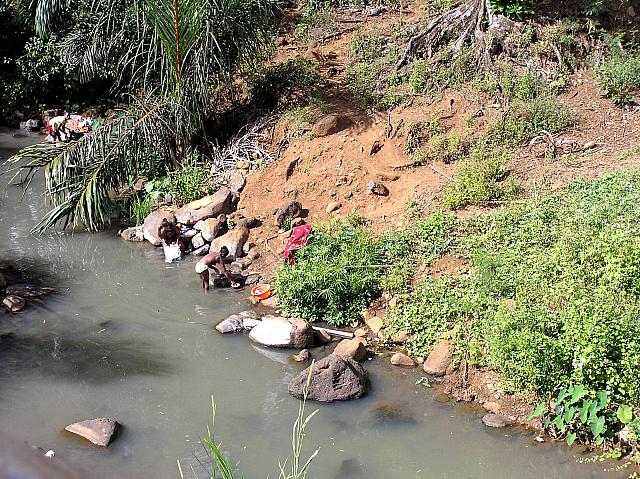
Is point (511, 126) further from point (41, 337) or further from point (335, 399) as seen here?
point (41, 337)

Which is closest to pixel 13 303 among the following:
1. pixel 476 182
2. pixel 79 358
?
pixel 79 358

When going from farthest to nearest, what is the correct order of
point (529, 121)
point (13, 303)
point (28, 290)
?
point (529, 121)
point (28, 290)
point (13, 303)

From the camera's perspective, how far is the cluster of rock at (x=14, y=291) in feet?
26.2

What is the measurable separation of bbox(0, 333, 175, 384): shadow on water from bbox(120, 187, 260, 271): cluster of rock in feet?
6.49

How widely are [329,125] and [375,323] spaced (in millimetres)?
3801

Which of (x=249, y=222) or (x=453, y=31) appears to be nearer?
(x=249, y=222)

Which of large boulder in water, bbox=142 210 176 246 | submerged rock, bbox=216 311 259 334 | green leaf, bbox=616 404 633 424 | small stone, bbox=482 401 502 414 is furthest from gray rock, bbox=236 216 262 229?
green leaf, bbox=616 404 633 424

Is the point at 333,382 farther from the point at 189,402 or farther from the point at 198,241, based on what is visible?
the point at 198,241

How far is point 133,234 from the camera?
32.8 feet

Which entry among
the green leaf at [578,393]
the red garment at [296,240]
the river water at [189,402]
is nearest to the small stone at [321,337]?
the river water at [189,402]

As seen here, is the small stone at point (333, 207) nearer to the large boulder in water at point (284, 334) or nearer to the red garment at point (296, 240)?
the red garment at point (296, 240)

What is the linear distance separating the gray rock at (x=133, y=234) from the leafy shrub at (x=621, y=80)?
648 centimetres

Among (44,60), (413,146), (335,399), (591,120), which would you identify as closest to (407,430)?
(335,399)

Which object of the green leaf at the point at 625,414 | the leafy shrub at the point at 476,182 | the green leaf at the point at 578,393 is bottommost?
the green leaf at the point at 625,414
